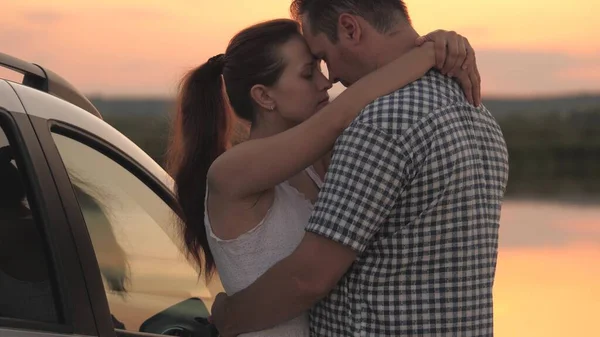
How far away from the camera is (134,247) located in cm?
311

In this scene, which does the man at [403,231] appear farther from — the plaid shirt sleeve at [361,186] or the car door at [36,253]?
the car door at [36,253]

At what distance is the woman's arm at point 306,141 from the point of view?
2373 mm

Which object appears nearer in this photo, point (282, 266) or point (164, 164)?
point (282, 266)

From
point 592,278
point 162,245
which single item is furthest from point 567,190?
point 162,245

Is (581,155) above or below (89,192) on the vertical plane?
below

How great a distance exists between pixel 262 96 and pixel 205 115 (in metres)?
0.21

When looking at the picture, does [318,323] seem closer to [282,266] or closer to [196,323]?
[282,266]

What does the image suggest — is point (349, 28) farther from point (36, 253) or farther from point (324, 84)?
point (36, 253)

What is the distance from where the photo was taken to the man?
7.43 feet

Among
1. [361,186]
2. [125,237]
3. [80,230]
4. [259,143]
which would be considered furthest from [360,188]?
[125,237]

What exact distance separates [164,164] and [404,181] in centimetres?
97

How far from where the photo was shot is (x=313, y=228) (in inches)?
90.3

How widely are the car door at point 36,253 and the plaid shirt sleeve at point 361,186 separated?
0.60 m

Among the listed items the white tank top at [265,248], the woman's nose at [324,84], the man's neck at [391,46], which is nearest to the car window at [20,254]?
the white tank top at [265,248]
